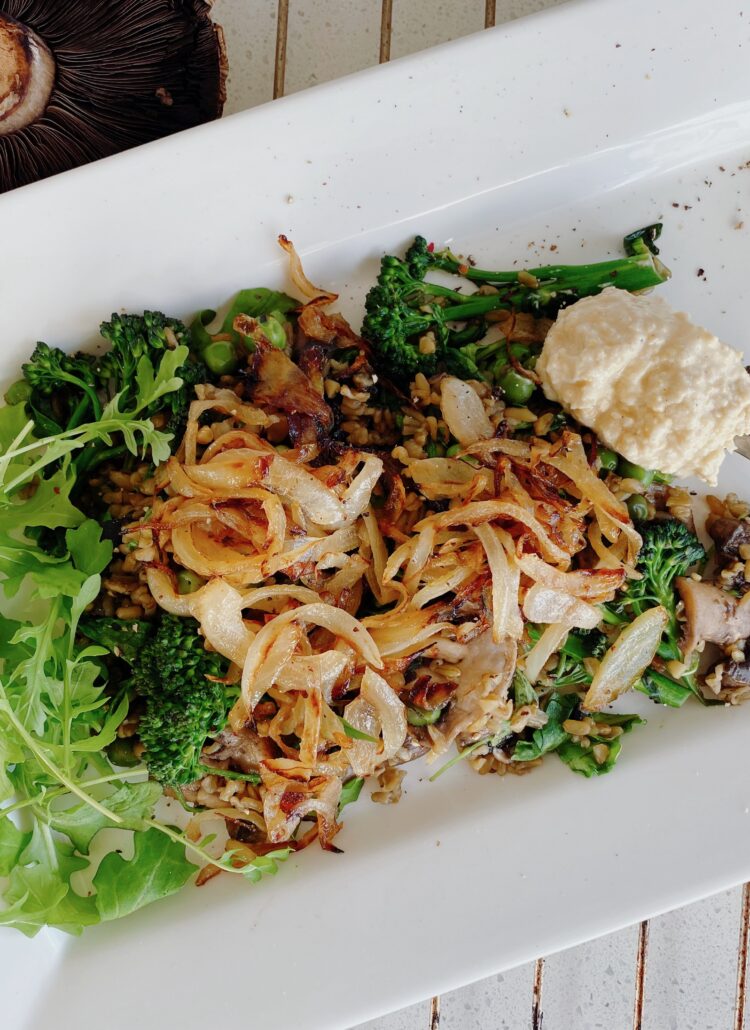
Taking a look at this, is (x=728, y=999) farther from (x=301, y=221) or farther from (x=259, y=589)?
(x=301, y=221)

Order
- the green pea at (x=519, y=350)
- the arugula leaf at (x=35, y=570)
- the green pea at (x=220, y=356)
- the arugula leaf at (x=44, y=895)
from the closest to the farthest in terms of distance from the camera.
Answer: the arugula leaf at (x=35, y=570) < the arugula leaf at (x=44, y=895) < the green pea at (x=220, y=356) < the green pea at (x=519, y=350)

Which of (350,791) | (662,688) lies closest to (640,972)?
(662,688)

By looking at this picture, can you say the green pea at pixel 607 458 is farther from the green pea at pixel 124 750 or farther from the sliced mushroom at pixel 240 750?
the green pea at pixel 124 750

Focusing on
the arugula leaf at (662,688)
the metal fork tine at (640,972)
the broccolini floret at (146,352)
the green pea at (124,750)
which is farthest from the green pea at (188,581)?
the metal fork tine at (640,972)

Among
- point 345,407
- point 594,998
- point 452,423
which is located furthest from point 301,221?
point 594,998

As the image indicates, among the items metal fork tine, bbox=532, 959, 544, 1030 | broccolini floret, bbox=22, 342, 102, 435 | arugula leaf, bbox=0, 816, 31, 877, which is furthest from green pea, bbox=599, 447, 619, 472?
arugula leaf, bbox=0, 816, 31, 877

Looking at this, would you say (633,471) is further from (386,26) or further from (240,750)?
(386,26)

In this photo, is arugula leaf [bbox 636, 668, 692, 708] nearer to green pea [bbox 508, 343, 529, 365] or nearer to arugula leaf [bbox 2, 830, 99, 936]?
green pea [bbox 508, 343, 529, 365]
